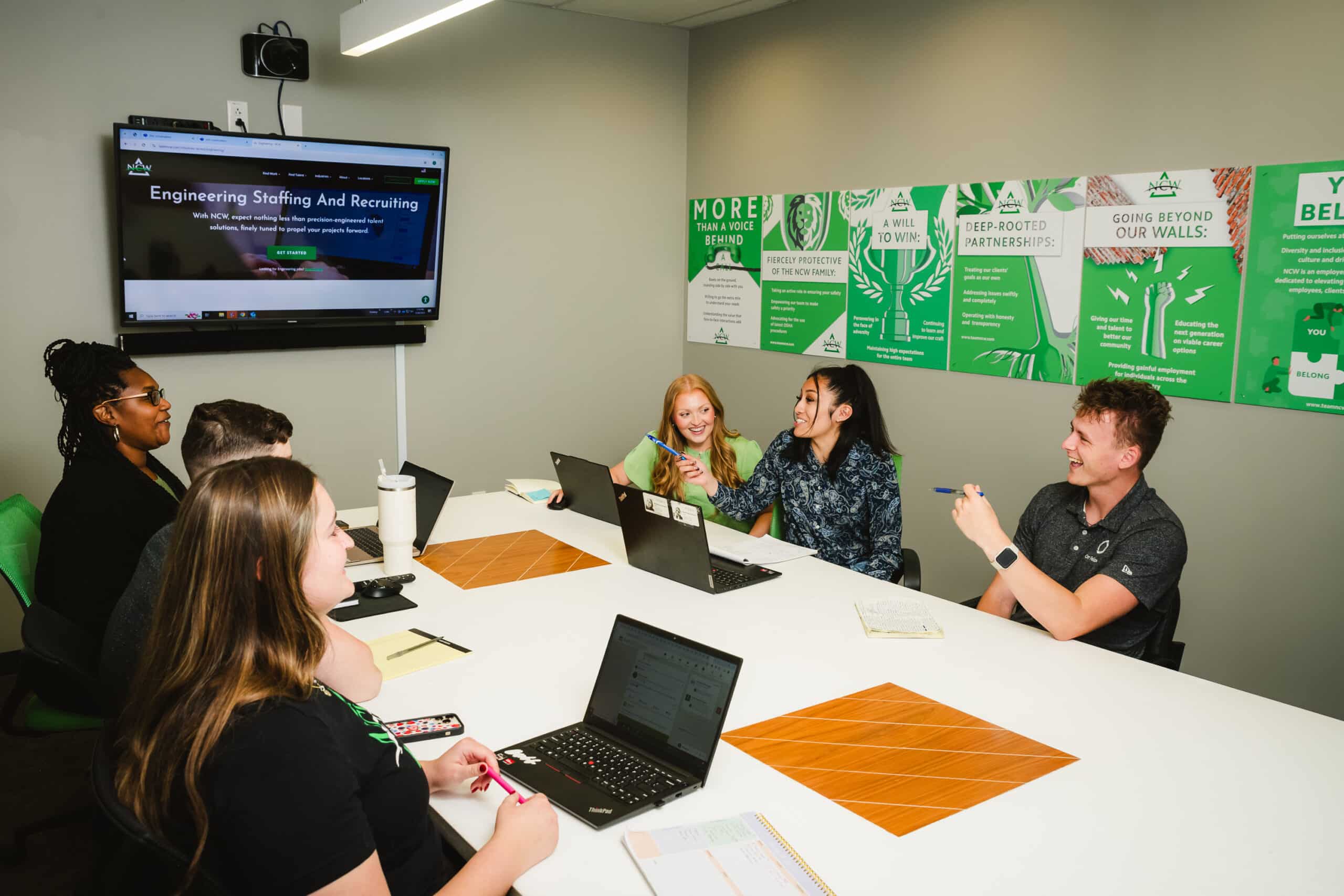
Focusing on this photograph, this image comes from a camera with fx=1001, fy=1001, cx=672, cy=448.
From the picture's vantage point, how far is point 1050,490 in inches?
104

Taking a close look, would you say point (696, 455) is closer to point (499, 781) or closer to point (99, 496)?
point (99, 496)

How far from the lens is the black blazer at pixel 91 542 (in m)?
2.36

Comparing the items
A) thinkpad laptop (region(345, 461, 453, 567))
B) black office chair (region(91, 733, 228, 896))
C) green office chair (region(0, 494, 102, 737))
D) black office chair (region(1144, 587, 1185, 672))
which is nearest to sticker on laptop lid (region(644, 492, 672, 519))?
thinkpad laptop (region(345, 461, 453, 567))

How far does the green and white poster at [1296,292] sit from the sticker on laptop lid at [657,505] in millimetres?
1981

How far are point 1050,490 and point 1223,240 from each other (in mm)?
1217

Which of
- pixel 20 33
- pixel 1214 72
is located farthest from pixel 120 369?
pixel 1214 72

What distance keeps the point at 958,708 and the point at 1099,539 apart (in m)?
0.82

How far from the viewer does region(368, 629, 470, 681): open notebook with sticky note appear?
6.51ft

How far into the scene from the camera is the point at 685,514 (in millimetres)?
2438

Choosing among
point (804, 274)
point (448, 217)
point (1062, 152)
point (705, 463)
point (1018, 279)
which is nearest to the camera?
point (705, 463)

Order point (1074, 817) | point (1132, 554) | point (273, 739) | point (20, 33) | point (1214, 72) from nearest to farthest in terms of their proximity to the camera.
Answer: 1. point (273, 739)
2. point (1074, 817)
3. point (1132, 554)
4. point (1214, 72)
5. point (20, 33)

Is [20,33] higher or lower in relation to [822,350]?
higher

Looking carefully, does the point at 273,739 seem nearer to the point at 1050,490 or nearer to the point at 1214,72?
the point at 1050,490

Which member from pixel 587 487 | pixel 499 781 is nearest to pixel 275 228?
pixel 587 487
